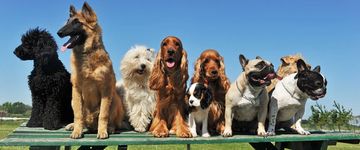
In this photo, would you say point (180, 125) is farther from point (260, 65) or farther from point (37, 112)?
point (37, 112)

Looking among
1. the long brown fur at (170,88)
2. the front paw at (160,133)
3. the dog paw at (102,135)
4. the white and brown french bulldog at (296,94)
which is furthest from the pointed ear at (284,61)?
the dog paw at (102,135)

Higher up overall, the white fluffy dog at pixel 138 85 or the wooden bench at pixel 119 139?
the white fluffy dog at pixel 138 85

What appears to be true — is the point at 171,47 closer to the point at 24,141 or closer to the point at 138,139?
the point at 138,139

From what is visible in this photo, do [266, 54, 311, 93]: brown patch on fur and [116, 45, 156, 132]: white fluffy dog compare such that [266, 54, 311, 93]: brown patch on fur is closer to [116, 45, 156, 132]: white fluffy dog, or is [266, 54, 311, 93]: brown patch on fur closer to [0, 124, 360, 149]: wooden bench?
[0, 124, 360, 149]: wooden bench

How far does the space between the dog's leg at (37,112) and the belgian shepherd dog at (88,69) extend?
2.48ft

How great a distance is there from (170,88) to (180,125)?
1.48 ft

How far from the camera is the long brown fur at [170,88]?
418 cm

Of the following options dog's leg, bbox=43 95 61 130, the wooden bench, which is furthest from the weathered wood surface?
dog's leg, bbox=43 95 61 130

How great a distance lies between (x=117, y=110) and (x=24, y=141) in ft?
3.86

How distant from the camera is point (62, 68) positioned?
14.9 feet

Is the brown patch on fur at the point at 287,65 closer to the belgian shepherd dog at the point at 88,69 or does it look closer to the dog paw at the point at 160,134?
the dog paw at the point at 160,134

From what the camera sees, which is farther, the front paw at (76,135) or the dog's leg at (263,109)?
the dog's leg at (263,109)

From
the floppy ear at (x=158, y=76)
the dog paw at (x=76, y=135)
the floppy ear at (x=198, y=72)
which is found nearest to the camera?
the dog paw at (x=76, y=135)

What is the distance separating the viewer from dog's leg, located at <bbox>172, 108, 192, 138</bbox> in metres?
4.07
